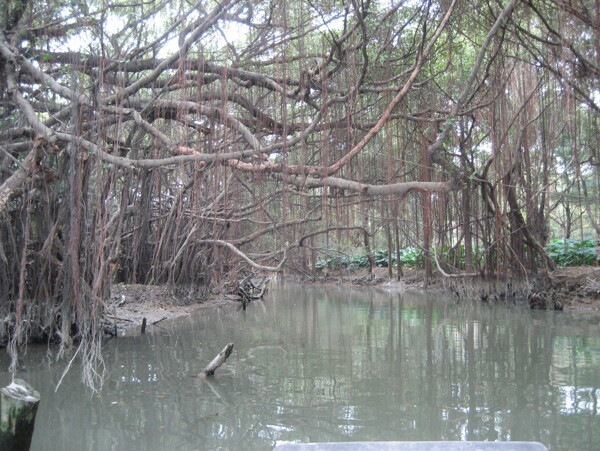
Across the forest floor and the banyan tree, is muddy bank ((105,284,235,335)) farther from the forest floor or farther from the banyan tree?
the banyan tree

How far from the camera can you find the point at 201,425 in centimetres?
369

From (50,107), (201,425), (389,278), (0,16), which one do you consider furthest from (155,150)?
(389,278)

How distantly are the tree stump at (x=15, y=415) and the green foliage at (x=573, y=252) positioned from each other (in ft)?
31.0

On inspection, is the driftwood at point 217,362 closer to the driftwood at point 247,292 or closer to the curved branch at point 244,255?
the curved branch at point 244,255

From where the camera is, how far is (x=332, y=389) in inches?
178

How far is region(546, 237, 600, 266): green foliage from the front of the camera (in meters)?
10.2

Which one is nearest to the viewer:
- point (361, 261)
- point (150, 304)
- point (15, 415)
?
point (15, 415)

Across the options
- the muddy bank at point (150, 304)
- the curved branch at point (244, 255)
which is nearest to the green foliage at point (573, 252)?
the curved branch at point (244, 255)

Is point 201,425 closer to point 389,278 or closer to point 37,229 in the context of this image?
point 37,229

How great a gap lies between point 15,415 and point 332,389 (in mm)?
2477

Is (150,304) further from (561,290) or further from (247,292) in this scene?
(561,290)

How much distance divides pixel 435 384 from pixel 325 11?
11.8 ft

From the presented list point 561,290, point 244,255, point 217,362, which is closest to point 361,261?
point 561,290

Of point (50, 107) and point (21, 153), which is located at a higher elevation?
point (50, 107)
